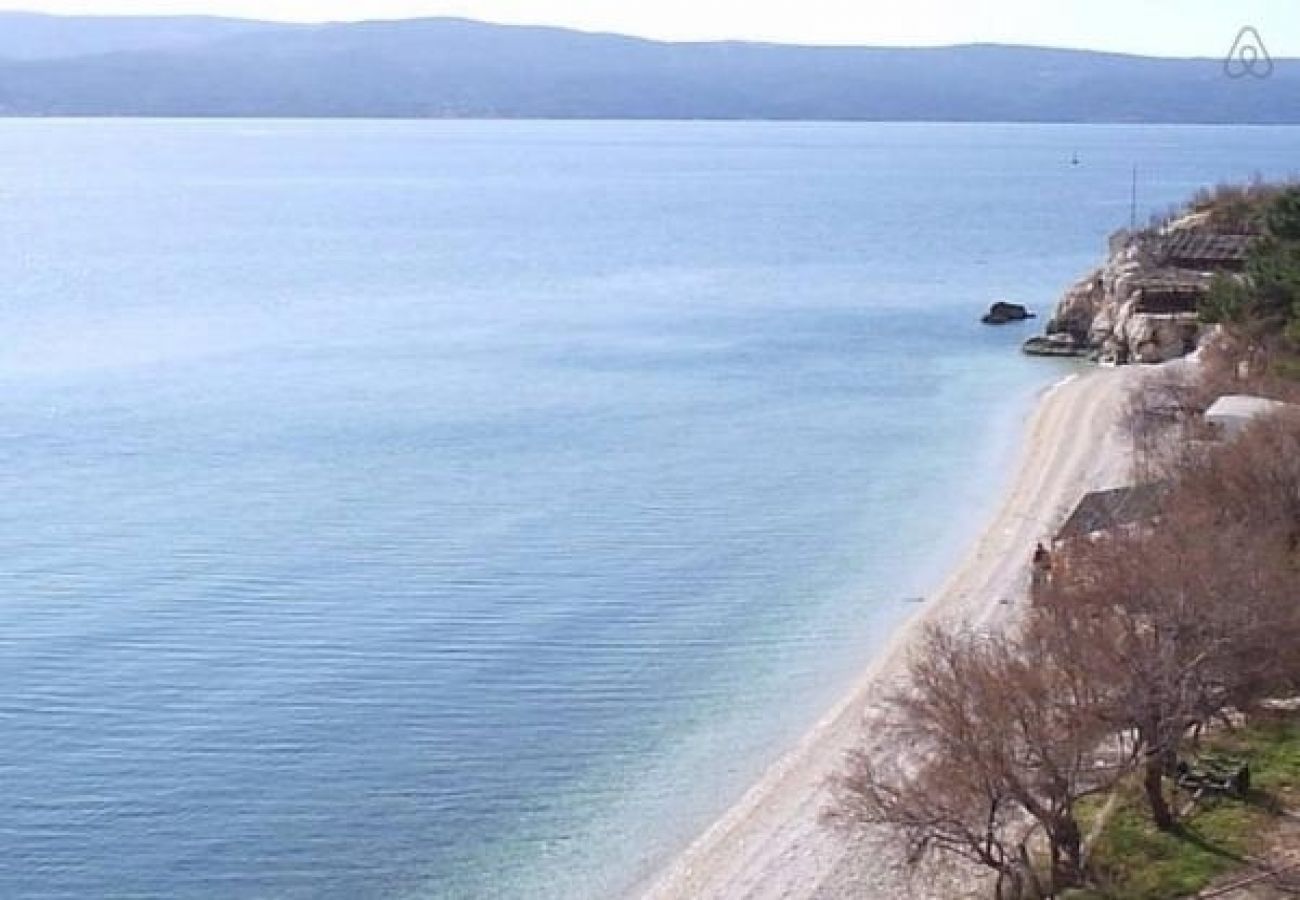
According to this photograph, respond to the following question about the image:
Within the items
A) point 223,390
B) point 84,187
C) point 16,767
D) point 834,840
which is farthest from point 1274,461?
point 84,187

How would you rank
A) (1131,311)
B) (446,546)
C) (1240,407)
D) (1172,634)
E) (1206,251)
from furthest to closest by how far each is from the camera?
(1206,251), (1131,311), (446,546), (1240,407), (1172,634)

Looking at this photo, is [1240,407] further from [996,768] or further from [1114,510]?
[996,768]

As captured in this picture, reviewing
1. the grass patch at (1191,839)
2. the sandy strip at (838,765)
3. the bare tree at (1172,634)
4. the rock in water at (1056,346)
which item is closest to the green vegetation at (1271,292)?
the sandy strip at (838,765)

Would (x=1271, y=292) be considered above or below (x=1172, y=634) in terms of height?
below

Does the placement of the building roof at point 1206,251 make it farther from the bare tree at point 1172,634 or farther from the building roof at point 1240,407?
the bare tree at point 1172,634

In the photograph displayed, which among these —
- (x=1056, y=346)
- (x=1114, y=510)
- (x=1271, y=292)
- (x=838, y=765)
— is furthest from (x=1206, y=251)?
(x=838, y=765)

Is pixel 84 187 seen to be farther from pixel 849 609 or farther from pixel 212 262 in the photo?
pixel 849 609

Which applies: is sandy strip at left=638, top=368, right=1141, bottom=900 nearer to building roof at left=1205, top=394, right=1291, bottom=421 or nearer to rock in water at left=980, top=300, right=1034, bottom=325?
building roof at left=1205, top=394, right=1291, bottom=421
